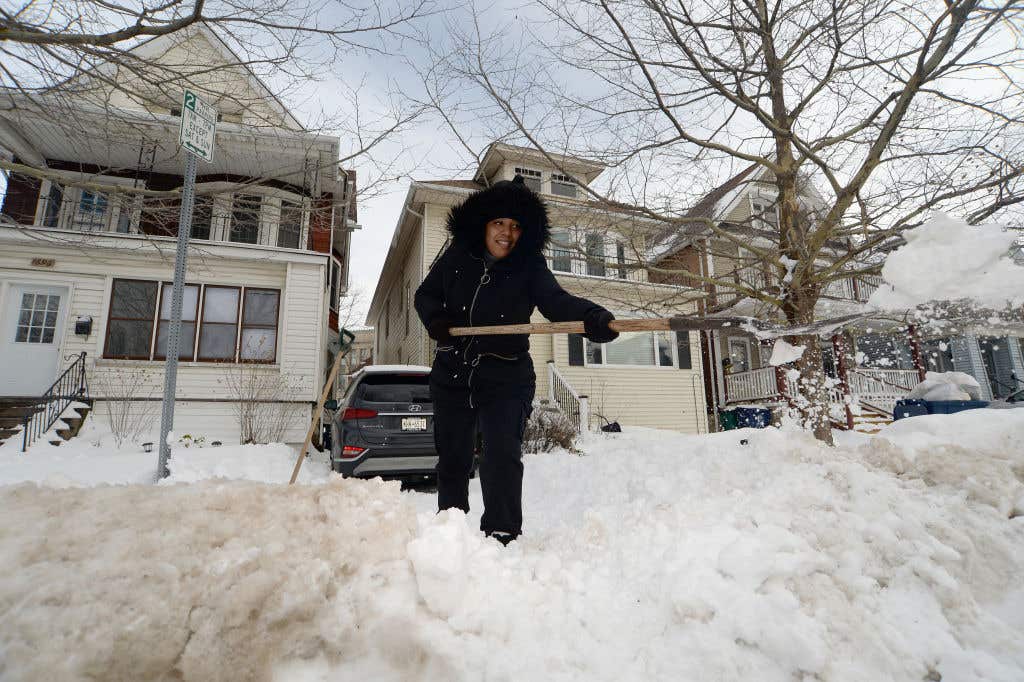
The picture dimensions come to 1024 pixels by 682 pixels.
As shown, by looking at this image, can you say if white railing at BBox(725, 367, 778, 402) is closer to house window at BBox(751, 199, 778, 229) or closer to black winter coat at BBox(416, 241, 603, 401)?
house window at BBox(751, 199, 778, 229)

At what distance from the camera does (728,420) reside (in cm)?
1459

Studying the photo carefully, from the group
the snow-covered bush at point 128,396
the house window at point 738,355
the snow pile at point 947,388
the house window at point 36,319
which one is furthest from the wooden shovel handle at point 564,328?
the house window at point 738,355

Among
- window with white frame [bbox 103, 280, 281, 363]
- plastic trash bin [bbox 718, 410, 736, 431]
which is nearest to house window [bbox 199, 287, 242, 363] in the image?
window with white frame [bbox 103, 280, 281, 363]

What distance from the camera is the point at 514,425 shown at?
8.73 feet

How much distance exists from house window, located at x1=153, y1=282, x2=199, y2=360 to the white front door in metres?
1.81

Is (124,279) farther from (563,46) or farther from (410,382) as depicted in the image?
(563,46)

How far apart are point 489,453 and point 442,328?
2.55 ft

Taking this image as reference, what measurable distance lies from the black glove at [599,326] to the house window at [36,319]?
12.8 meters

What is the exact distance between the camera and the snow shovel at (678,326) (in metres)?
2.39

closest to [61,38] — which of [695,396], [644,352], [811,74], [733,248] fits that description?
[811,74]

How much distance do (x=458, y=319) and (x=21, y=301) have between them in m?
12.5

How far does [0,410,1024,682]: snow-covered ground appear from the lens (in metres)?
1.20

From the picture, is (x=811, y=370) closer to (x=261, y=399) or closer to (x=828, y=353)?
(x=261, y=399)

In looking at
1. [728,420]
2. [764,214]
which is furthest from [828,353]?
[764,214]
